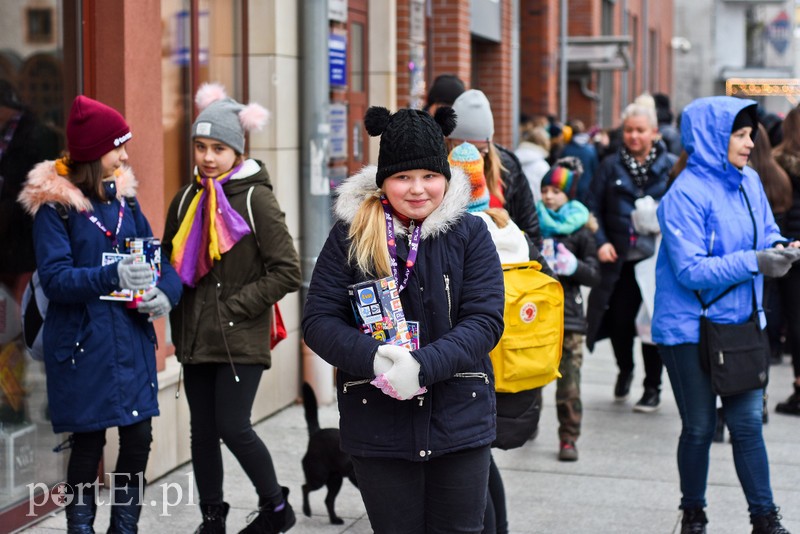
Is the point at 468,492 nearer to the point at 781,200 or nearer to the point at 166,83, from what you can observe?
the point at 166,83

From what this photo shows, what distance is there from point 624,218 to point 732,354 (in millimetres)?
3113

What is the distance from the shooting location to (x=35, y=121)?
5762 mm

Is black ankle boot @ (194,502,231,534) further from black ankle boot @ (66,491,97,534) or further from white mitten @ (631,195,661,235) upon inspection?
white mitten @ (631,195,661,235)

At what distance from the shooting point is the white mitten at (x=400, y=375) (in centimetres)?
347

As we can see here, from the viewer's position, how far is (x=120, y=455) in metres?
4.88

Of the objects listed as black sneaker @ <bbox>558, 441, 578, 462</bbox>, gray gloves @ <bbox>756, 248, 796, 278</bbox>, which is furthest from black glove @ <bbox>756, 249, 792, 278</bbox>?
black sneaker @ <bbox>558, 441, 578, 462</bbox>

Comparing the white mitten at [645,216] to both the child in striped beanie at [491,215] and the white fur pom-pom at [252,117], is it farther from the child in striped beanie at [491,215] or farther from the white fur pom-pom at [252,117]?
the white fur pom-pom at [252,117]

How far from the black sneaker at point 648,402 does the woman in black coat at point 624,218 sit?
15 millimetres

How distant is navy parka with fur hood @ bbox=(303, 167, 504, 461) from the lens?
3.65 m

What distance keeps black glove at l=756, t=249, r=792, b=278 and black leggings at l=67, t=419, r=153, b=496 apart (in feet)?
8.39

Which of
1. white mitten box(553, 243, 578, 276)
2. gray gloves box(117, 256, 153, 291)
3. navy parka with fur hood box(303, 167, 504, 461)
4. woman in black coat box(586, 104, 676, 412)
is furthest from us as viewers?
woman in black coat box(586, 104, 676, 412)

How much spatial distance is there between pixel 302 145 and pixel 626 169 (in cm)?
215

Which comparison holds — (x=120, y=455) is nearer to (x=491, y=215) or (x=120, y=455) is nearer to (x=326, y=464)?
(x=326, y=464)

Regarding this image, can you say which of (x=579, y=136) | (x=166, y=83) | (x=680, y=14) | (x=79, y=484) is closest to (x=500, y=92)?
(x=579, y=136)
